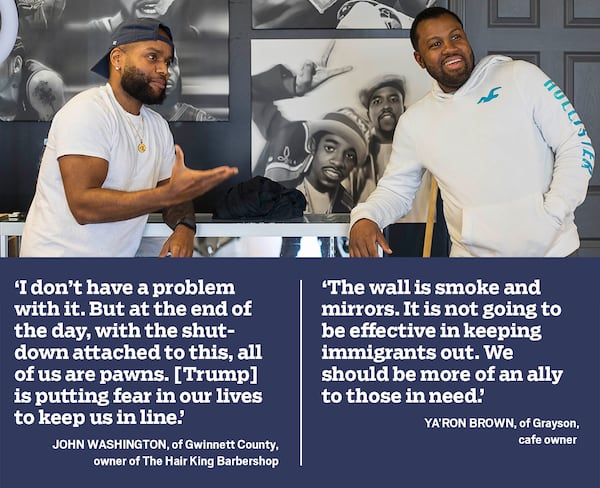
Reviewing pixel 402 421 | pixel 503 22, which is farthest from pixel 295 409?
pixel 503 22

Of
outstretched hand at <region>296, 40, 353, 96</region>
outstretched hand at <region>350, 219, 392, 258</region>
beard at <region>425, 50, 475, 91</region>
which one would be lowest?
outstretched hand at <region>350, 219, 392, 258</region>

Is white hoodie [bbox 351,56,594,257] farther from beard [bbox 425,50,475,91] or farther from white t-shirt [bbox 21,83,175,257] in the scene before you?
white t-shirt [bbox 21,83,175,257]

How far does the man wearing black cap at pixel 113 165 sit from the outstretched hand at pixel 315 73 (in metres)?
1.57

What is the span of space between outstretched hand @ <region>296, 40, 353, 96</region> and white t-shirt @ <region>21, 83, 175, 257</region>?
1.74 meters

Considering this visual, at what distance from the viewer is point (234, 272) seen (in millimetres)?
1471

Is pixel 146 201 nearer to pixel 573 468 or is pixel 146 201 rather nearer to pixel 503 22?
pixel 573 468

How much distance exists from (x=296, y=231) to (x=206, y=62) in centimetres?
136

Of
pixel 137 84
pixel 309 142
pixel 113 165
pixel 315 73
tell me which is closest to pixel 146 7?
pixel 315 73

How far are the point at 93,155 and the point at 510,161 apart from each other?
1.13m

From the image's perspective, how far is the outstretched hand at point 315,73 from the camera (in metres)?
4.10

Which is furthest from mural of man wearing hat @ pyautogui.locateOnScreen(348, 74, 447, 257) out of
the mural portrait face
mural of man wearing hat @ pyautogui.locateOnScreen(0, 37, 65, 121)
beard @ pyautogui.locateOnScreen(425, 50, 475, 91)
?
beard @ pyautogui.locateOnScreen(425, 50, 475, 91)

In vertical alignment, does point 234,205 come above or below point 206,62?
below

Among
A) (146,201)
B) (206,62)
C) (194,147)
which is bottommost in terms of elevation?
(146,201)

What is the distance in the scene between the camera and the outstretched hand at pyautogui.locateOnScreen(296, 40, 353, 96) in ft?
13.4
